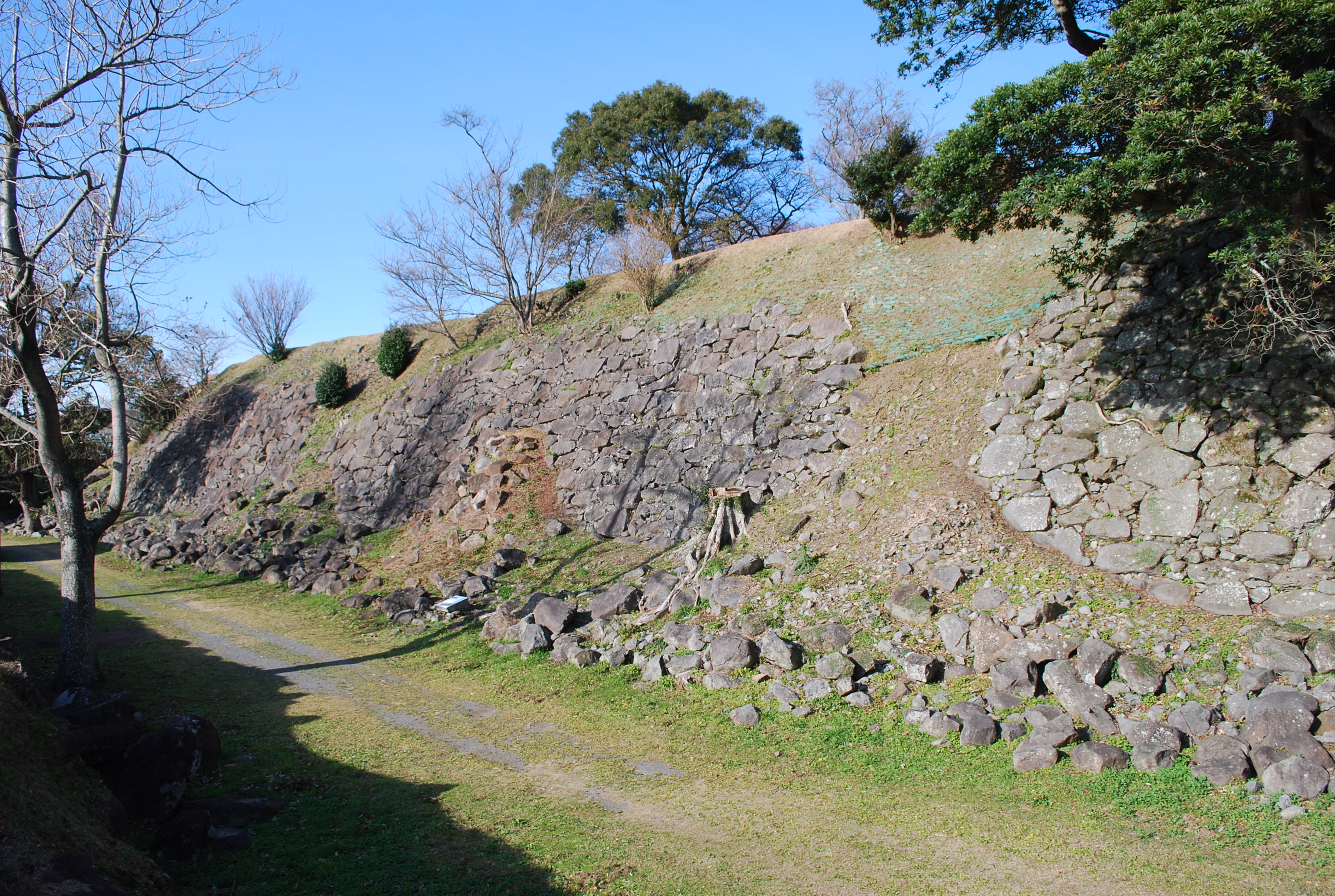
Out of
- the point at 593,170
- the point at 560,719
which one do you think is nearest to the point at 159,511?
the point at 593,170

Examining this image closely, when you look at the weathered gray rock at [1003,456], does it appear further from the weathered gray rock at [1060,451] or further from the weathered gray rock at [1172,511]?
the weathered gray rock at [1172,511]

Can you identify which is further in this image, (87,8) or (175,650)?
(175,650)

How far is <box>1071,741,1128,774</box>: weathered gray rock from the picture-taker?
6.45m

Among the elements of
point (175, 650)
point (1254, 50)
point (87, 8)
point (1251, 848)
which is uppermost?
point (87, 8)

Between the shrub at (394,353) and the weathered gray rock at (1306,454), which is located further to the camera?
the shrub at (394,353)

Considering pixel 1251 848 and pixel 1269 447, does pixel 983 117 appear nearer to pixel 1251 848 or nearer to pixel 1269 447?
pixel 1269 447

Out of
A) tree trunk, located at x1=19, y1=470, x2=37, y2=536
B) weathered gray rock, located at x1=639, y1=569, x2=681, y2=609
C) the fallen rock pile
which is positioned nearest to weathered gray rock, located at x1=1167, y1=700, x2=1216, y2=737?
weathered gray rock, located at x1=639, y1=569, x2=681, y2=609

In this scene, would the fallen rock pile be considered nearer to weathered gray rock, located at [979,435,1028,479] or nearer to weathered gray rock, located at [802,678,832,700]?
weathered gray rock, located at [802,678,832,700]

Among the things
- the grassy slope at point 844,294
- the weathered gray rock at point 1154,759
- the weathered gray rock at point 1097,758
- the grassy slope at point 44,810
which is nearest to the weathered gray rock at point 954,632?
the weathered gray rock at point 1097,758

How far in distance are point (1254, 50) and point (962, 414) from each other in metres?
5.80

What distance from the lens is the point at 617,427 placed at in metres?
17.0

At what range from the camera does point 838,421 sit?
13.6 m

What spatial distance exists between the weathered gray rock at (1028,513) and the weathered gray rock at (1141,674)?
8.57ft

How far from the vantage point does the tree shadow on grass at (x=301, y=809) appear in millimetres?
5227
